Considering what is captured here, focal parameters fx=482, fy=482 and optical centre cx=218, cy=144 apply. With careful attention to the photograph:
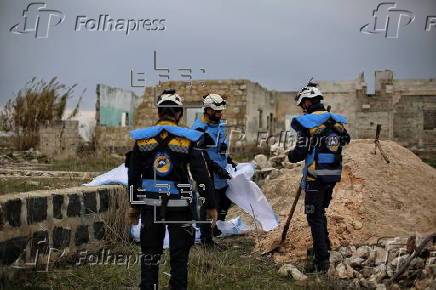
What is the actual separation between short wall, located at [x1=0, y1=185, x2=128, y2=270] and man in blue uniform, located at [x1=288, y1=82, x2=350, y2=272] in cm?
226

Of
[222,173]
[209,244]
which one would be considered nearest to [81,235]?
[209,244]

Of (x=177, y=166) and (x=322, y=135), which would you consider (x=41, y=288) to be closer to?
(x=177, y=166)

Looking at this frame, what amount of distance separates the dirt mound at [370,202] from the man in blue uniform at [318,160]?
0.77 m

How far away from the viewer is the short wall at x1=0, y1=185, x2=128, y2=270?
13.8ft

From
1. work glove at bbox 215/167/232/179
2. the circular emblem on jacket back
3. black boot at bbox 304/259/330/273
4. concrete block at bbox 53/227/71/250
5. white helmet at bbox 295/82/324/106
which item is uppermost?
white helmet at bbox 295/82/324/106

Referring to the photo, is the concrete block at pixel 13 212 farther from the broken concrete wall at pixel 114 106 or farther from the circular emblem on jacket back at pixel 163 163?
the broken concrete wall at pixel 114 106

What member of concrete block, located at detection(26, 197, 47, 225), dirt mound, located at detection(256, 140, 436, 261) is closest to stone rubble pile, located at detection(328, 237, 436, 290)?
dirt mound, located at detection(256, 140, 436, 261)

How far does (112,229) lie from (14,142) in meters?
12.4

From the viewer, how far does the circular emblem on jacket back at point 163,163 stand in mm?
3854

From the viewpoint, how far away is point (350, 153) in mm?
7992

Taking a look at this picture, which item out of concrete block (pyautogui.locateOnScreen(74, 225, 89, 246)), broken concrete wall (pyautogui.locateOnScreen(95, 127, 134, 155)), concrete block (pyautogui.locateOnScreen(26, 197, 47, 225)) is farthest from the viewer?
broken concrete wall (pyautogui.locateOnScreen(95, 127, 134, 155))

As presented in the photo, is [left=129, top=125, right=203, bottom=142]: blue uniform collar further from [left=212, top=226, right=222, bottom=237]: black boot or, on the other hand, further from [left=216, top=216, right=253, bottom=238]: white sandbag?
[left=216, top=216, right=253, bottom=238]: white sandbag

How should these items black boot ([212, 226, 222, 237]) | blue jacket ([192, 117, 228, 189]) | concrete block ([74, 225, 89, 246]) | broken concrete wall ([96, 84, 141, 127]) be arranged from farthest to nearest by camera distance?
broken concrete wall ([96, 84, 141, 127]) < black boot ([212, 226, 222, 237]) < blue jacket ([192, 117, 228, 189]) < concrete block ([74, 225, 89, 246])

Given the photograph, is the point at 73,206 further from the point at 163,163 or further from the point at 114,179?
the point at 163,163
